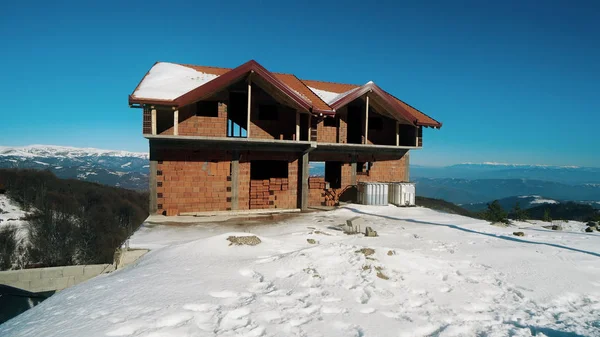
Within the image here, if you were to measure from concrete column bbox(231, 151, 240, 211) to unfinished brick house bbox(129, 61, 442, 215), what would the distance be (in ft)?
0.14

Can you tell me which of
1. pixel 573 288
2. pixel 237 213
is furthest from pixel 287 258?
pixel 237 213

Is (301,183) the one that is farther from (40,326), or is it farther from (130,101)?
(40,326)

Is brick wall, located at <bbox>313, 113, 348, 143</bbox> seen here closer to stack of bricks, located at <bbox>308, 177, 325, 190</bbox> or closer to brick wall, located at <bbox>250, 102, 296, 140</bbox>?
brick wall, located at <bbox>250, 102, 296, 140</bbox>

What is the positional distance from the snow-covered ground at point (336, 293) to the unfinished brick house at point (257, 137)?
17.8ft

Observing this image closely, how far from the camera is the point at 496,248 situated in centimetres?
767

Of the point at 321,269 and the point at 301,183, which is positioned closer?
the point at 321,269

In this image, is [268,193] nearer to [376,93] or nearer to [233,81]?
[233,81]

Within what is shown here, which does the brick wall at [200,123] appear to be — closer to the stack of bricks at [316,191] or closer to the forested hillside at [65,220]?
the stack of bricks at [316,191]

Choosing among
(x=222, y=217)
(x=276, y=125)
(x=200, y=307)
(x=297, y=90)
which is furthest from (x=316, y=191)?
(x=200, y=307)

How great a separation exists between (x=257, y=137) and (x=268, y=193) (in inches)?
100

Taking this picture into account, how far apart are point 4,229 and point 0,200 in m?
10.9

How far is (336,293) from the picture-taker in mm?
4883

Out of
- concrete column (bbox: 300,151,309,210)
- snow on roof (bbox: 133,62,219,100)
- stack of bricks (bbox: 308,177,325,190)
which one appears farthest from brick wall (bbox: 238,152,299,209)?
snow on roof (bbox: 133,62,219,100)

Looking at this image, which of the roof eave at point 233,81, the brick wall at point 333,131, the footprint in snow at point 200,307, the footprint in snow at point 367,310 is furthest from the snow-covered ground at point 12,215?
the footprint in snow at point 367,310
